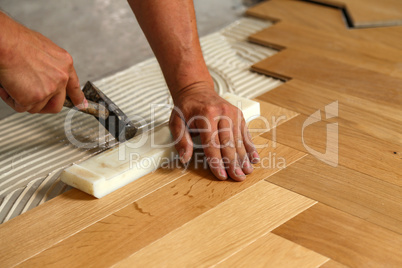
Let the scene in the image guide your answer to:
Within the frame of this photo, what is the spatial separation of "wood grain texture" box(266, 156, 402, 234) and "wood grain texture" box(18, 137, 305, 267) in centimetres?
5

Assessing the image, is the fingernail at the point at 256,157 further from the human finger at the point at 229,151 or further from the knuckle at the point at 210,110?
the knuckle at the point at 210,110

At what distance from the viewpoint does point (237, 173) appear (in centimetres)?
126

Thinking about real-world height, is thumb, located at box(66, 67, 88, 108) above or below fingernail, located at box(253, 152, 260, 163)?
above

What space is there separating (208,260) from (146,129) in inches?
24.7

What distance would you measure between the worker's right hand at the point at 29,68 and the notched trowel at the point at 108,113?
20cm

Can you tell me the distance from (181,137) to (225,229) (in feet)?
1.02

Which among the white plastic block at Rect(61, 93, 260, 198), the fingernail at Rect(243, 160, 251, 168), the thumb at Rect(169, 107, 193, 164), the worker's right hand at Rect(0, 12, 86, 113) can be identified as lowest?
the fingernail at Rect(243, 160, 251, 168)

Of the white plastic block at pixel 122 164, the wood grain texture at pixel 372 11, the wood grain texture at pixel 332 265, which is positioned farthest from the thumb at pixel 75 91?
the wood grain texture at pixel 372 11

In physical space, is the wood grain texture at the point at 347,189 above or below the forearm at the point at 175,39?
below

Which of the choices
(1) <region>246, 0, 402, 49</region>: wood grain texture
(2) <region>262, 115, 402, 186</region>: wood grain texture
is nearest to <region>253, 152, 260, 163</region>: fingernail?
(2) <region>262, 115, 402, 186</region>: wood grain texture

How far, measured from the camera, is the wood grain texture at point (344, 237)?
1.01 metres

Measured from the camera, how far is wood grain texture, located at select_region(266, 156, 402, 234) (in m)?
1.13

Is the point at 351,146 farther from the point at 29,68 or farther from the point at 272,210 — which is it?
the point at 29,68

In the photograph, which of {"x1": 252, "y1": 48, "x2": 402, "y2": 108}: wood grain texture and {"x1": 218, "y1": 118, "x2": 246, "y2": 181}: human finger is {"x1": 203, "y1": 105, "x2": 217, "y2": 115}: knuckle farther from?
{"x1": 252, "y1": 48, "x2": 402, "y2": 108}: wood grain texture
